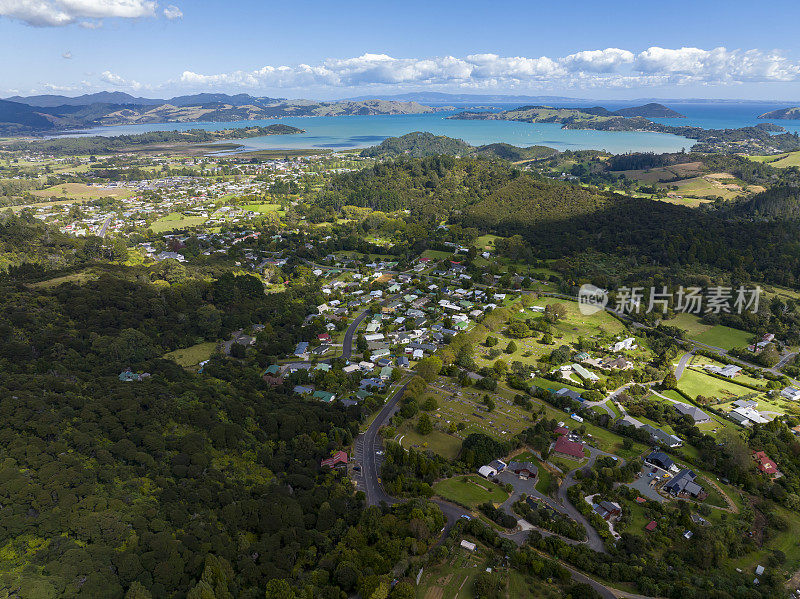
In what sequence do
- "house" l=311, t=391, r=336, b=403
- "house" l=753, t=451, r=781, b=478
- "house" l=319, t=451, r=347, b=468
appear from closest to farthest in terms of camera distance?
"house" l=753, t=451, r=781, b=478 → "house" l=319, t=451, r=347, b=468 → "house" l=311, t=391, r=336, b=403

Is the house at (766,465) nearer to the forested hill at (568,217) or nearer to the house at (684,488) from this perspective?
the house at (684,488)

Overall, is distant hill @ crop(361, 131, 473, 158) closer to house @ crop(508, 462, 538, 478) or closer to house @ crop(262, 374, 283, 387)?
house @ crop(262, 374, 283, 387)

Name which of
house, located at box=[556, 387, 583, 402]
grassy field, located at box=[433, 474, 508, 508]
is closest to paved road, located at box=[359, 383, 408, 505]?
grassy field, located at box=[433, 474, 508, 508]

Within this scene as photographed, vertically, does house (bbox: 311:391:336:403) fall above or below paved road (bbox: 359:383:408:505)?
above

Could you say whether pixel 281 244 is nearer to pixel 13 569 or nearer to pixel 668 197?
pixel 13 569

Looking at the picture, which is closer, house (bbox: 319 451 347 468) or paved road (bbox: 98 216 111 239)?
house (bbox: 319 451 347 468)

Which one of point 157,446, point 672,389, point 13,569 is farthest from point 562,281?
point 13,569

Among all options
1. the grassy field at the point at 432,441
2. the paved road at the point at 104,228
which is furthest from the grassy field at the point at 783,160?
the paved road at the point at 104,228
